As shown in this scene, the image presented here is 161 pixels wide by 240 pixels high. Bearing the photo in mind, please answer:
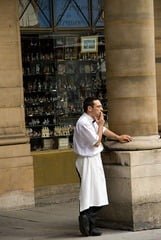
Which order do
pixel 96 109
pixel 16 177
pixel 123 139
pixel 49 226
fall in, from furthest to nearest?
pixel 16 177 → pixel 49 226 → pixel 123 139 → pixel 96 109

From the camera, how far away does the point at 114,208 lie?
33.7 ft

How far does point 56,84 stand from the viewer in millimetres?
13977

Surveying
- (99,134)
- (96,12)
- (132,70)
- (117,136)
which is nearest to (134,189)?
(117,136)

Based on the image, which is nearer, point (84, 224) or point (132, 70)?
point (84, 224)

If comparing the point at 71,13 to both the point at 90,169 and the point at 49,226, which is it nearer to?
the point at 49,226

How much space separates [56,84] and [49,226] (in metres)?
3.70

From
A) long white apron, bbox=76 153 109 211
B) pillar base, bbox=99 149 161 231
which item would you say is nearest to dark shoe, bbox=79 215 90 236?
long white apron, bbox=76 153 109 211

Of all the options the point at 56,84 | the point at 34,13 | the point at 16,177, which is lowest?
the point at 16,177

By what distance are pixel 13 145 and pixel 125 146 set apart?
3.05 metres

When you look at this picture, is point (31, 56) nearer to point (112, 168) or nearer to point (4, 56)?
point (4, 56)

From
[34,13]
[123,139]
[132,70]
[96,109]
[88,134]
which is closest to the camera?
[88,134]

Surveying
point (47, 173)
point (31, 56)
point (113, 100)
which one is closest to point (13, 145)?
point (47, 173)

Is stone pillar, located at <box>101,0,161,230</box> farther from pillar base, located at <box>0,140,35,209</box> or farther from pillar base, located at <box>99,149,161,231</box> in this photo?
pillar base, located at <box>0,140,35,209</box>

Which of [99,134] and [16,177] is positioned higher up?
[99,134]
